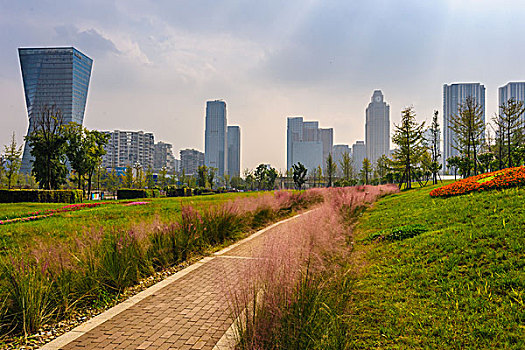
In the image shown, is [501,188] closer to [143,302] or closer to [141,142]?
[143,302]

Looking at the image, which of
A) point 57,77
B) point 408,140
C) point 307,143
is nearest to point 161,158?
point 57,77

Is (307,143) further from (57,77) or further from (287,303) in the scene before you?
(287,303)

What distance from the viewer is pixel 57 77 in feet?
384

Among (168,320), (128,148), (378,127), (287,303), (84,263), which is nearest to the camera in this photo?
(287,303)

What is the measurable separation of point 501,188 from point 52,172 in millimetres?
31326

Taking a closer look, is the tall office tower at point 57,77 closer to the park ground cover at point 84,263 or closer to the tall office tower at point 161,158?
the tall office tower at point 161,158

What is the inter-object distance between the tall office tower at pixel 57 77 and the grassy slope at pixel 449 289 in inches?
5185

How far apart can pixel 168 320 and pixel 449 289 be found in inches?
118

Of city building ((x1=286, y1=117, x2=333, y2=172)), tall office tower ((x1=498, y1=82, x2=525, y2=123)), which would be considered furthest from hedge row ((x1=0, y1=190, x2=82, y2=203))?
tall office tower ((x1=498, y1=82, x2=525, y2=123))

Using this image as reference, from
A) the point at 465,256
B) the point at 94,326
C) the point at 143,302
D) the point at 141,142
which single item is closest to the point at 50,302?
the point at 94,326

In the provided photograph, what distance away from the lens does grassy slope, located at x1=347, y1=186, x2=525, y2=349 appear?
2646 mm

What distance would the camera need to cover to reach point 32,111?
10262cm

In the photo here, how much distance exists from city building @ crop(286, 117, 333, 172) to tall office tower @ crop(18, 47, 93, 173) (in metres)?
81.3

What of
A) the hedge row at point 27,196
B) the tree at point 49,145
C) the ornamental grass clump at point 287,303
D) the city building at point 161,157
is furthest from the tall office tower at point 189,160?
the ornamental grass clump at point 287,303
